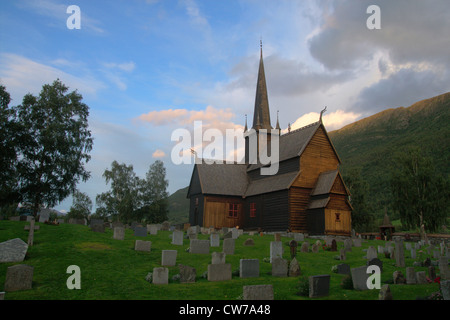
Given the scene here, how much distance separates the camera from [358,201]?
43.1m

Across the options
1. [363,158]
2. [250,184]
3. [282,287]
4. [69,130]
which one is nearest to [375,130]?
[363,158]

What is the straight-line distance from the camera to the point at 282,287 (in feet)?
34.3

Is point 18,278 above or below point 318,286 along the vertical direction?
above

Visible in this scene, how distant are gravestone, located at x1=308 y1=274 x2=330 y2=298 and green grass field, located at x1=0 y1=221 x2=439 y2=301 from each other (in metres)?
0.25

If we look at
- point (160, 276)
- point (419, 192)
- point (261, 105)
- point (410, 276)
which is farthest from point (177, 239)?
point (419, 192)

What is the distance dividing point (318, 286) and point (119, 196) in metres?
42.4

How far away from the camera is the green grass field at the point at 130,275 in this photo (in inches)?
367

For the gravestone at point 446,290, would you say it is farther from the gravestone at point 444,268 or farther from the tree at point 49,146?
the tree at point 49,146

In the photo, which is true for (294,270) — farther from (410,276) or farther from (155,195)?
(155,195)

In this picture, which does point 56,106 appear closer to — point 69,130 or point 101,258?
point 69,130

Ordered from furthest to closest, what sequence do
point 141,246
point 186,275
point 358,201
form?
point 358,201 < point 141,246 < point 186,275

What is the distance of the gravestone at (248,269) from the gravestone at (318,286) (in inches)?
110

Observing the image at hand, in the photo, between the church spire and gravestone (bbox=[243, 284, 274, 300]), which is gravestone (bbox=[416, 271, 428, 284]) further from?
the church spire
